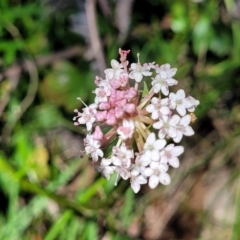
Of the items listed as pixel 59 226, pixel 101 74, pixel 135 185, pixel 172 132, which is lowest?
pixel 59 226

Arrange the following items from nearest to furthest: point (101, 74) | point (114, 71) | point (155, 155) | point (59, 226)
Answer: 1. point (155, 155)
2. point (114, 71)
3. point (59, 226)
4. point (101, 74)

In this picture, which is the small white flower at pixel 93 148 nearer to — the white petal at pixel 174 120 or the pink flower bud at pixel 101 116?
the pink flower bud at pixel 101 116

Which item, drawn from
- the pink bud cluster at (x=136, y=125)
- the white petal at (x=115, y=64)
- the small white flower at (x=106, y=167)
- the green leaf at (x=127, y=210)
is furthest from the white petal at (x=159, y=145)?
the green leaf at (x=127, y=210)

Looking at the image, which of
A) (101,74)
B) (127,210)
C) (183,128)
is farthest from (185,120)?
(101,74)

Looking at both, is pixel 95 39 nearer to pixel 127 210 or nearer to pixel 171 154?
pixel 127 210

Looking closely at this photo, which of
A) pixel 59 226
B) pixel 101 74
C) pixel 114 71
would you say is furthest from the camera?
pixel 101 74

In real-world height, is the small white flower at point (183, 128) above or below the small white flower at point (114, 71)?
below

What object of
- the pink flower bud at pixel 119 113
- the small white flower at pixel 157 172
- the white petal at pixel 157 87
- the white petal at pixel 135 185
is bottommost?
the white petal at pixel 135 185

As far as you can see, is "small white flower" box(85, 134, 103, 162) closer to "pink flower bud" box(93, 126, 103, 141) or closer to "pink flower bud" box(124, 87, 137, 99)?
"pink flower bud" box(93, 126, 103, 141)

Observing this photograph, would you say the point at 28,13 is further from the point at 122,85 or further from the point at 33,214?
the point at 122,85
